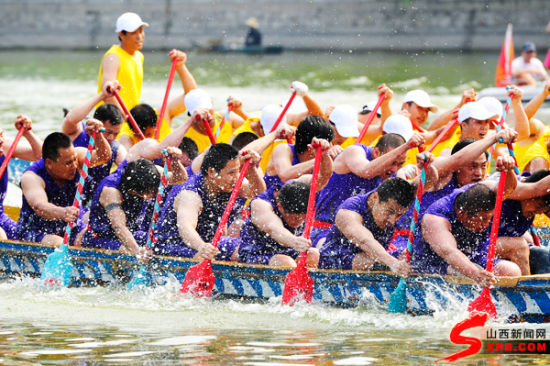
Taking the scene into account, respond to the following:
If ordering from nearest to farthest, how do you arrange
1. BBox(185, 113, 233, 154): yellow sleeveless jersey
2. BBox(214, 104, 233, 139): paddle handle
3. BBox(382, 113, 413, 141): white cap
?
BBox(382, 113, 413, 141): white cap → BBox(214, 104, 233, 139): paddle handle → BBox(185, 113, 233, 154): yellow sleeveless jersey

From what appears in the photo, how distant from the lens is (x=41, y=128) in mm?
18531

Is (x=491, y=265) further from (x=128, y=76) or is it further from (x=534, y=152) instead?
(x=128, y=76)

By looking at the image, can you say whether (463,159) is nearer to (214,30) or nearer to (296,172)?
(296,172)

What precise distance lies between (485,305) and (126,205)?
302cm

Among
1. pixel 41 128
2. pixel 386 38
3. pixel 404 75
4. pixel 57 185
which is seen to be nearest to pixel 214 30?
pixel 386 38

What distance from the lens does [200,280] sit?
776 centimetres

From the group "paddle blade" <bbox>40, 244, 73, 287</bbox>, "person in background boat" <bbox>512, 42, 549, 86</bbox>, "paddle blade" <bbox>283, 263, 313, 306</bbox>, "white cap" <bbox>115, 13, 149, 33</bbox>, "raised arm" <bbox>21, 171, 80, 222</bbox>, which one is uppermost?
"person in background boat" <bbox>512, 42, 549, 86</bbox>

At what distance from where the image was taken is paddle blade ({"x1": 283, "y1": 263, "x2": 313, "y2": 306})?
740 centimetres

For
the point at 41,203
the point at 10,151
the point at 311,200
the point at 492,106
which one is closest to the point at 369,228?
the point at 311,200

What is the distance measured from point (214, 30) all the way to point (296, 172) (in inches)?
1409

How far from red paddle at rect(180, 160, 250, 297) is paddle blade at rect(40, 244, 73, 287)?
42.6 inches

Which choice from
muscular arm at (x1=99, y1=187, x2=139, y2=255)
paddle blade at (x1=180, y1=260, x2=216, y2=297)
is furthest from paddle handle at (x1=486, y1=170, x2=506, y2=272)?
muscular arm at (x1=99, y1=187, x2=139, y2=255)

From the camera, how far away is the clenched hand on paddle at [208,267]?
303 inches

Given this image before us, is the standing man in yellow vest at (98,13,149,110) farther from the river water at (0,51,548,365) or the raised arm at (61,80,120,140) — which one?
the river water at (0,51,548,365)
